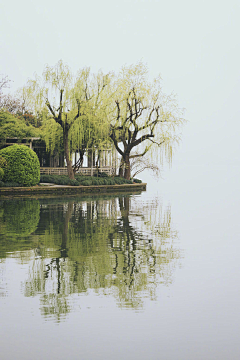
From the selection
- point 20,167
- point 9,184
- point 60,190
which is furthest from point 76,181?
point 9,184

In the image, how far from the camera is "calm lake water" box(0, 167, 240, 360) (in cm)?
480

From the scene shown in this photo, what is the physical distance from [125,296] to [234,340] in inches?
72.8

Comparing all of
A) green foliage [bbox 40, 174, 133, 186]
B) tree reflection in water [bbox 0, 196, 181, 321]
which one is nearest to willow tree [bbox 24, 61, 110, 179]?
green foliage [bbox 40, 174, 133, 186]

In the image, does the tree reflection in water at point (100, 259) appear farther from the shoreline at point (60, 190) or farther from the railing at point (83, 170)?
the railing at point (83, 170)

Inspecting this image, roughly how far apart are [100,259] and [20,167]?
21742 mm

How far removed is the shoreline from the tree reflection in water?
1314 cm

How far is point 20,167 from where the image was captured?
29.8 m

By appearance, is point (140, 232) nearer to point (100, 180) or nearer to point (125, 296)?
point (125, 296)

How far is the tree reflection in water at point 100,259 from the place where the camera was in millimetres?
6645

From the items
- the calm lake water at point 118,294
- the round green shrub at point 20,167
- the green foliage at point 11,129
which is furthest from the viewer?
the green foliage at point 11,129

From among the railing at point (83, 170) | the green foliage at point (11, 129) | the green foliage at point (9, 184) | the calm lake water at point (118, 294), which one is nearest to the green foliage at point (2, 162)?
the green foliage at point (9, 184)

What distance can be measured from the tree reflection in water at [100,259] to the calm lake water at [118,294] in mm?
15

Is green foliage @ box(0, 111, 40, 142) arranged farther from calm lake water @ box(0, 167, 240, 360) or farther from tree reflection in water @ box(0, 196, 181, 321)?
calm lake water @ box(0, 167, 240, 360)

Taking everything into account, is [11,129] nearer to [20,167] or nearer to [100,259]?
[20,167]
